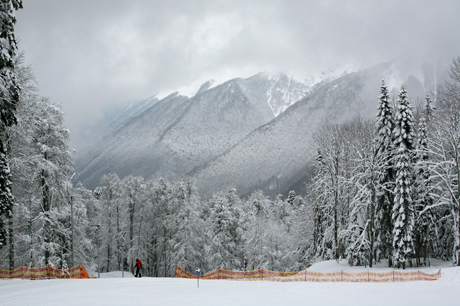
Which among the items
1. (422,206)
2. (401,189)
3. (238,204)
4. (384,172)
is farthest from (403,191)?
(238,204)

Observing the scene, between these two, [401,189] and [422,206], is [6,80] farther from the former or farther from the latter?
[422,206]

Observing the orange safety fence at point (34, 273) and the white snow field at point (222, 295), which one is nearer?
the white snow field at point (222, 295)

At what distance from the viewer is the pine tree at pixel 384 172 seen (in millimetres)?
32125

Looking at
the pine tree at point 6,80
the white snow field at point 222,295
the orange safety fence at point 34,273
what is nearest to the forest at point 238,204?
the pine tree at point 6,80

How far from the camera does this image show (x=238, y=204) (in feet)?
160

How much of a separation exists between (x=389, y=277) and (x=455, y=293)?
27.6ft

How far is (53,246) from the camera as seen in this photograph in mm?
25641

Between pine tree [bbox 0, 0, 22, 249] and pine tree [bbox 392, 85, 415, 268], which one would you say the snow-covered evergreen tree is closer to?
pine tree [bbox 392, 85, 415, 268]

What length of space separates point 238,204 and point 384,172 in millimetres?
21516

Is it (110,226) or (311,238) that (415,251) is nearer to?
(311,238)

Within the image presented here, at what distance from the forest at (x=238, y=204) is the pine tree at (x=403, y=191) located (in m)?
0.09

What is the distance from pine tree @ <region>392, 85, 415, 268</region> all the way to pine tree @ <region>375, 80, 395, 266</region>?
113cm

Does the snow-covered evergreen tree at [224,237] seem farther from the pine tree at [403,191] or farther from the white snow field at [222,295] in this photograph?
the white snow field at [222,295]

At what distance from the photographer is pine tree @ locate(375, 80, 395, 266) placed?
1265 inches
